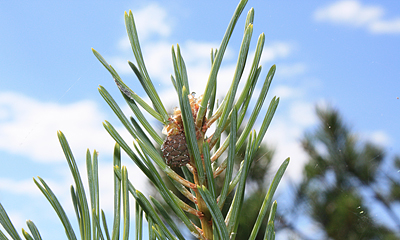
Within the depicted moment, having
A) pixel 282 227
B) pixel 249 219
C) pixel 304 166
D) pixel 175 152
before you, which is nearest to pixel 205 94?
pixel 175 152

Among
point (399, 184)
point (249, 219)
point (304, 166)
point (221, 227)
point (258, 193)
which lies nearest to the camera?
point (221, 227)

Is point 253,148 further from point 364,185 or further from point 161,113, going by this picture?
point 364,185

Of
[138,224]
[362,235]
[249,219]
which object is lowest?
[362,235]

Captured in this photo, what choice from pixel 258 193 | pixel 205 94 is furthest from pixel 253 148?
pixel 258 193

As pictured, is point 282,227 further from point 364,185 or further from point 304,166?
point 364,185

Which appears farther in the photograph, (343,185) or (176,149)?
(343,185)

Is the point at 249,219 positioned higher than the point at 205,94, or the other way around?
the point at 205,94

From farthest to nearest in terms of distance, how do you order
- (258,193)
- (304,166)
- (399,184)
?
(304,166) → (399,184) → (258,193)

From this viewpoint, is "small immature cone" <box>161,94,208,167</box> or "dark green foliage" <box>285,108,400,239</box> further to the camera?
"dark green foliage" <box>285,108,400,239</box>

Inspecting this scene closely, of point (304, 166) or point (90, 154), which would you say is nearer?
point (90, 154)

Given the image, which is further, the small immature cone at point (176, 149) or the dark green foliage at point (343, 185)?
the dark green foliage at point (343, 185)
